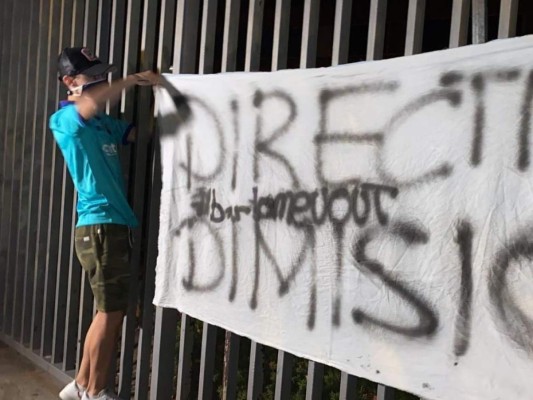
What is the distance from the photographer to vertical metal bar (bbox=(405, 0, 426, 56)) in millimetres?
2465

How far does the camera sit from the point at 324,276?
263 cm

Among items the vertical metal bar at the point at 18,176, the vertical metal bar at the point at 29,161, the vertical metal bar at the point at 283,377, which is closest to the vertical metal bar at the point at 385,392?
the vertical metal bar at the point at 283,377

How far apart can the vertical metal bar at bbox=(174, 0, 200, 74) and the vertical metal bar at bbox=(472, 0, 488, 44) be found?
1569mm

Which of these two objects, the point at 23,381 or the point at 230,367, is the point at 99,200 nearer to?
the point at 230,367

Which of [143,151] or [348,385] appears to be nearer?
[348,385]

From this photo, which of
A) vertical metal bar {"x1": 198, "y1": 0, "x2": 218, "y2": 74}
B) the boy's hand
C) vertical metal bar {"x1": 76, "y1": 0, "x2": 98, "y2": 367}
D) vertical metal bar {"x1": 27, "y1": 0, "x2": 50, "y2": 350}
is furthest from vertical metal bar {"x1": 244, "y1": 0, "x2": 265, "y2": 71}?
vertical metal bar {"x1": 27, "y1": 0, "x2": 50, "y2": 350}

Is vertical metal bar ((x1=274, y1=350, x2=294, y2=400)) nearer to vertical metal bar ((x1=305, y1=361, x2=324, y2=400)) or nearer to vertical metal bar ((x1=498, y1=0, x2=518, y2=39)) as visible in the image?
vertical metal bar ((x1=305, y1=361, x2=324, y2=400))

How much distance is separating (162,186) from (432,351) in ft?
5.58

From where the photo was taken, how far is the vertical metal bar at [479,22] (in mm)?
2293

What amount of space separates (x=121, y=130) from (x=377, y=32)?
1.63 m

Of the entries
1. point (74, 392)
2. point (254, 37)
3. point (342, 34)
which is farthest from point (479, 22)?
point (74, 392)

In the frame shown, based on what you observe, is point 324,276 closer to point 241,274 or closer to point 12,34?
point 241,274

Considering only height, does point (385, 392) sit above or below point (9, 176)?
below

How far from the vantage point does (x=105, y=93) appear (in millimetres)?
3410
